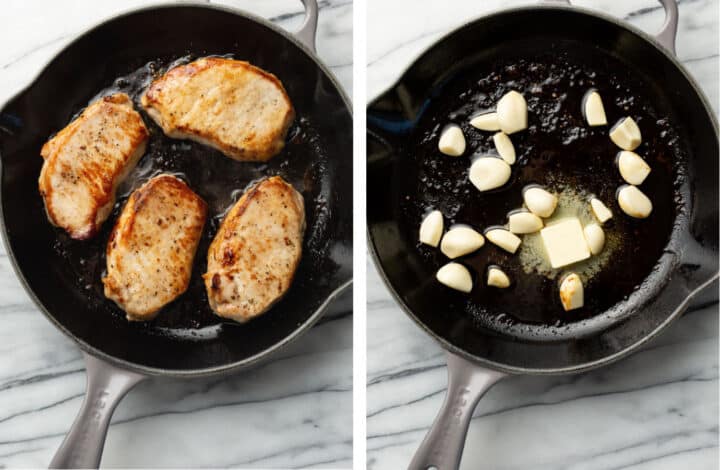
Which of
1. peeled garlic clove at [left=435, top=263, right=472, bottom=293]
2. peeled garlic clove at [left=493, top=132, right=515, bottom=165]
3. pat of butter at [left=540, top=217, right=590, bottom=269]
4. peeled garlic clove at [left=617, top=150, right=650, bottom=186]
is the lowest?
peeled garlic clove at [left=435, top=263, right=472, bottom=293]

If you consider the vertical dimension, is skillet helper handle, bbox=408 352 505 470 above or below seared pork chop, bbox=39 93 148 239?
below

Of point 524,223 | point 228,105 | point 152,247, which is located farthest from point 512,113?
point 152,247

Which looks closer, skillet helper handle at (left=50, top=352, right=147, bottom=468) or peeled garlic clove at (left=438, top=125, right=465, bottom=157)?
skillet helper handle at (left=50, top=352, right=147, bottom=468)

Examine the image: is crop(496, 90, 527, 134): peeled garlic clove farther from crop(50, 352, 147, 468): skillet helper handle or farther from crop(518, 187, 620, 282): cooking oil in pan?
crop(50, 352, 147, 468): skillet helper handle

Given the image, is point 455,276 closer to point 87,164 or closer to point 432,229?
point 432,229

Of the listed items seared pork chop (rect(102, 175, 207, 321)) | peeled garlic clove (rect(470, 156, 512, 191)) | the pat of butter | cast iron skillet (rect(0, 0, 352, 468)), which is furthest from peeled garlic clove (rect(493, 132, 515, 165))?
seared pork chop (rect(102, 175, 207, 321))

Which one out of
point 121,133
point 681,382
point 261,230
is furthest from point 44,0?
point 681,382
